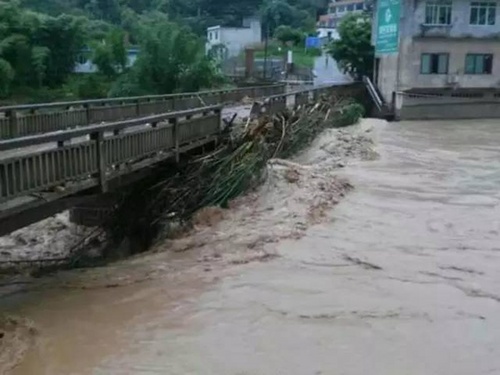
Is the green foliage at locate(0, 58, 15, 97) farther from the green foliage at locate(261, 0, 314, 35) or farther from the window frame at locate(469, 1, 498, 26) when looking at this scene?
the green foliage at locate(261, 0, 314, 35)

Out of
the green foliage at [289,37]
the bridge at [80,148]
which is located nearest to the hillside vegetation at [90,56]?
the green foliage at [289,37]

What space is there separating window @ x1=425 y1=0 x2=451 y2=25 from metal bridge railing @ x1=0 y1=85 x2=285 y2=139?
2031 centimetres

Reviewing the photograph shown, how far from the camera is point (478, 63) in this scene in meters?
35.3

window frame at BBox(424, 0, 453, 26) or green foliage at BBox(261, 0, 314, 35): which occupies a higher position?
green foliage at BBox(261, 0, 314, 35)

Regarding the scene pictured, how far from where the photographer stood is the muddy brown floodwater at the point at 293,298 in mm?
Result: 5680

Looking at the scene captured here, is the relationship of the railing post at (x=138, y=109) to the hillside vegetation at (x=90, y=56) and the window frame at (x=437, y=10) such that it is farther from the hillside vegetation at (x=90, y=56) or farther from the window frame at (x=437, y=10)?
the window frame at (x=437, y=10)

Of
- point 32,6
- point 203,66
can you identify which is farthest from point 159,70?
point 32,6

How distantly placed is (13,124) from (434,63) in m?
28.1

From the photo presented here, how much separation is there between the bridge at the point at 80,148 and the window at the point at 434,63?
2328 centimetres

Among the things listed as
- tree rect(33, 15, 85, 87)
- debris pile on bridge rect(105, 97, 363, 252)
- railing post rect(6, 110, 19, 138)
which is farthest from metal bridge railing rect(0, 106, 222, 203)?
tree rect(33, 15, 85, 87)

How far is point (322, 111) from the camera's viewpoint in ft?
70.1

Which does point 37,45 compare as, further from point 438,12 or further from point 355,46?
point 438,12

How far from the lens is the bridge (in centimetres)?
665

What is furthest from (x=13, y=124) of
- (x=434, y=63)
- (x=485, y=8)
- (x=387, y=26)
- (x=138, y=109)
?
(x=485, y=8)
